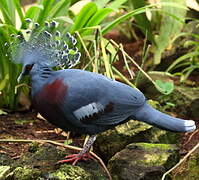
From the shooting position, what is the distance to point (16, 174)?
2219 millimetres

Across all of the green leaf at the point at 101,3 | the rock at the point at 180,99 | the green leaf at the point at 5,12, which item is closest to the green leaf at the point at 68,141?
the rock at the point at 180,99

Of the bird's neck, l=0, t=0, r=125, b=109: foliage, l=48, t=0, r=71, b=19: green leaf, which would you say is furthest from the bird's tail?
l=48, t=0, r=71, b=19: green leaf

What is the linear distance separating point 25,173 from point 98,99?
493mm

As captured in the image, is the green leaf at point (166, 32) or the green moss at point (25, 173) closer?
the green moss at point (25, 173)

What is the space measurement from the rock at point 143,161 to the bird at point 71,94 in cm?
23

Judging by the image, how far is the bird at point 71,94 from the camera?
7.06 feet

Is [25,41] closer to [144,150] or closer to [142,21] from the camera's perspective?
[144,150]

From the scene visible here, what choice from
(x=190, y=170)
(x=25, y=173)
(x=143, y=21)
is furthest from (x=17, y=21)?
(x=190, y=170)

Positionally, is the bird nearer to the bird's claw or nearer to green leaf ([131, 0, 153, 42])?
the bird's claw

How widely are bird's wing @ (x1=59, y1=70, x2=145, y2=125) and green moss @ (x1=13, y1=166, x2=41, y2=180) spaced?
1.07 ft

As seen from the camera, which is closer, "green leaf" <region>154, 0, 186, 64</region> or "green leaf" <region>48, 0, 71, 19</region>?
"green leaf" <region>48, 0, 71, 19</region>

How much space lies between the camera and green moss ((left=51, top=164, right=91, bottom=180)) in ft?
7.06

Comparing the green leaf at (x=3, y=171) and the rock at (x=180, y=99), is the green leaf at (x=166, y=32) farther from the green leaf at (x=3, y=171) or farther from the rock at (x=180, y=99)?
the green leaf at (x=3, y=171)

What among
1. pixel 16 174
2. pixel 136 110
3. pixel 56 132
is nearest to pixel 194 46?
pixel 56 132
